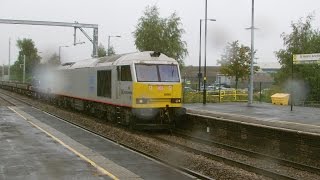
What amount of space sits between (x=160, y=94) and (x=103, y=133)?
8.85 feet

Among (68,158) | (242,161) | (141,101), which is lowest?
(242,161)

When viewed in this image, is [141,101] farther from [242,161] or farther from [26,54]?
[26,54]

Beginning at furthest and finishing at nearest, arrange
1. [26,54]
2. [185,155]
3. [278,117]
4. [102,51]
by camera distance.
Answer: [26,54] < [102,51] < [278,117] < [185,155]

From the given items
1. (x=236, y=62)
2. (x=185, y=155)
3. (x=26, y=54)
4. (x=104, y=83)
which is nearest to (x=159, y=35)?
(x=236, y=62)

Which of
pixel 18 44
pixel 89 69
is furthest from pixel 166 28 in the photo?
pixel 18 44

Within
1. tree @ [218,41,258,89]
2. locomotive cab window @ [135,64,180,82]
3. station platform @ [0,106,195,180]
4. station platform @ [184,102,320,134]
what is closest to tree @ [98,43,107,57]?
tree @ [218,41,258,89]

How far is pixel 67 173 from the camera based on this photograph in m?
10.6

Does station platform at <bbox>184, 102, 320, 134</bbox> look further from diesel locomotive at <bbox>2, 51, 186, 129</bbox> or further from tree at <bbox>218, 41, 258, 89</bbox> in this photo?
tree at <bbox>218, 41, 258, 89</bbox>

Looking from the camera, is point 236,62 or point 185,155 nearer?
point 185,155

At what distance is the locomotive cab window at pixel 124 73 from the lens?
19.7 metres

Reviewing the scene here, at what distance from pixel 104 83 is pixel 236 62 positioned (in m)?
31.6

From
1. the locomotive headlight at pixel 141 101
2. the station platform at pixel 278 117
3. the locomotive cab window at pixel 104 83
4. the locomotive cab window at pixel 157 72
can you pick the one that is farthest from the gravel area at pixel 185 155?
the station platform at pixel 278 117

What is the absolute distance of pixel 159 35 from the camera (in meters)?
43.3

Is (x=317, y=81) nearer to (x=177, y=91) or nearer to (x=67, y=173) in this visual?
(x=177, y=91)
